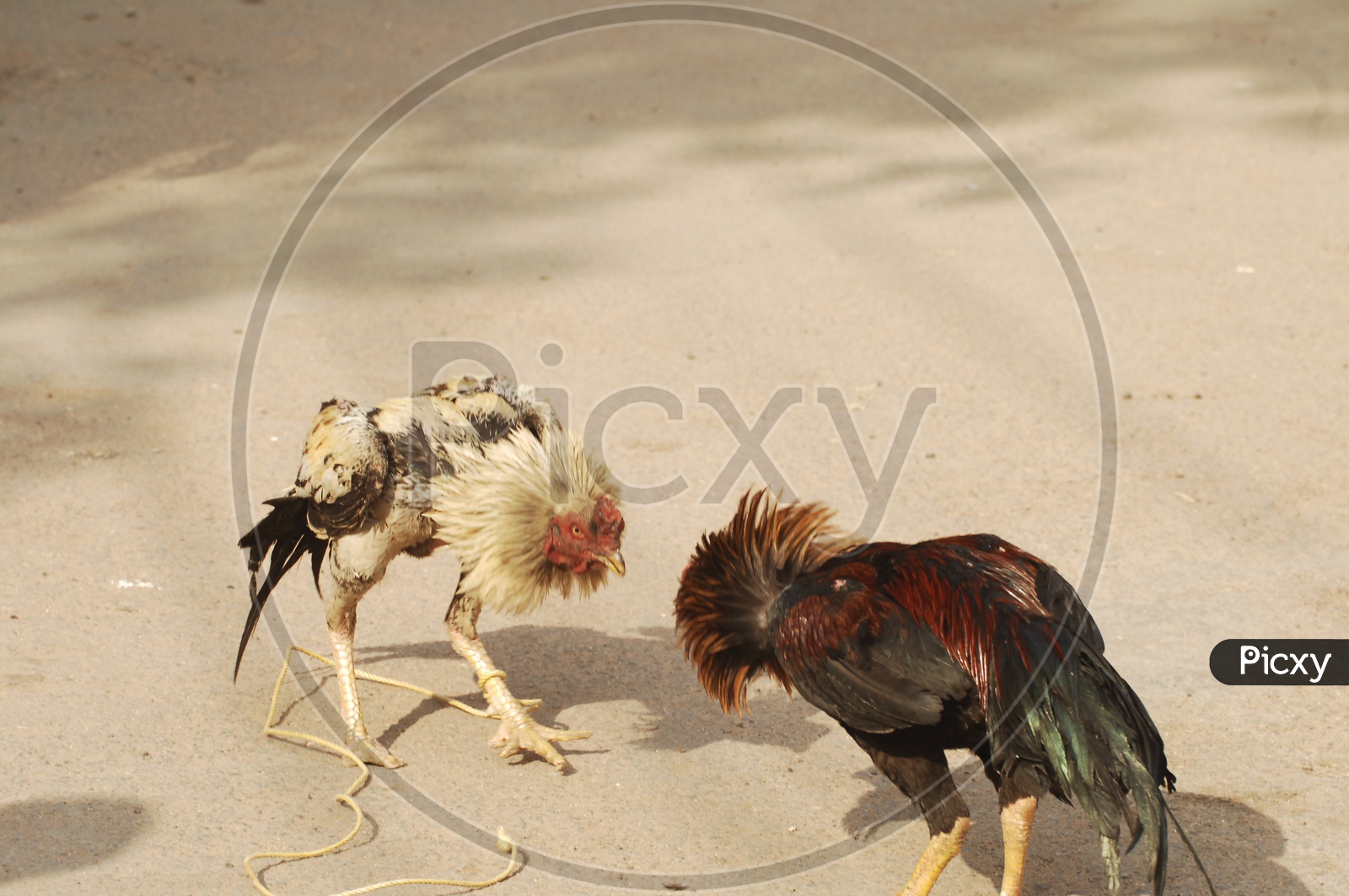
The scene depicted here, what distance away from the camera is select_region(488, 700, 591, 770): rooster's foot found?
16.2 ft

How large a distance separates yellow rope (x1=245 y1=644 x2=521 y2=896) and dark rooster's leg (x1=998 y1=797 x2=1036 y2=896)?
150 centimetres

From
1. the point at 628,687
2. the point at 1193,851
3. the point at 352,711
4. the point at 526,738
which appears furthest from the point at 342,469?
the point at 1193,851

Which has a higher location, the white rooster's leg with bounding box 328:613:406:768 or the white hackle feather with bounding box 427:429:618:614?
the white hackle feather with bounding box 427:429:618:614

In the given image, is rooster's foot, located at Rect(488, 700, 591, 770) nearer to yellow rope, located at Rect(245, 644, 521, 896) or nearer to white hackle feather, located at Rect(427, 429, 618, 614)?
yellow rope, located at Rect(245, 644, 521, 896)

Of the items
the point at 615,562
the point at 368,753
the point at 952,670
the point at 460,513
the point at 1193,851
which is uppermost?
the point at 460,513

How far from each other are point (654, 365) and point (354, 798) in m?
3.80

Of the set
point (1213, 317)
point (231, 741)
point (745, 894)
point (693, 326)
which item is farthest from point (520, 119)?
point (745, 894)

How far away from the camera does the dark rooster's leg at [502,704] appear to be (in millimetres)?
4944

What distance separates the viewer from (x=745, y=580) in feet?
13.9

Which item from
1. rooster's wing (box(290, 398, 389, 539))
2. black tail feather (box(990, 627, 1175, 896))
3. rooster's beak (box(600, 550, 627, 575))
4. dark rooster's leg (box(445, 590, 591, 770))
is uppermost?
rooster's wing (box(290, 398, 389, 539))

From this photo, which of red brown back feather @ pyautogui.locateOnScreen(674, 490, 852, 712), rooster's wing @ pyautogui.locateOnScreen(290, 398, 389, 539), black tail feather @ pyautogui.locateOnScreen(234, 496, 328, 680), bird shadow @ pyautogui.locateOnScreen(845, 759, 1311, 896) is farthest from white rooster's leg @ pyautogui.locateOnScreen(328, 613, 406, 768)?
bird shadow @ pyautogui.locateOnScreen(845, 759, 1311, 896)

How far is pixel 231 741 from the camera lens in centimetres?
502

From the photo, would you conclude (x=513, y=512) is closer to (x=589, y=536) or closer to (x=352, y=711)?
(x=589, y=536)

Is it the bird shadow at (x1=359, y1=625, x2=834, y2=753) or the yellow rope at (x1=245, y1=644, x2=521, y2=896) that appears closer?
the yellow rope at (x1=245, y1=644, x2=521, y2=896)
